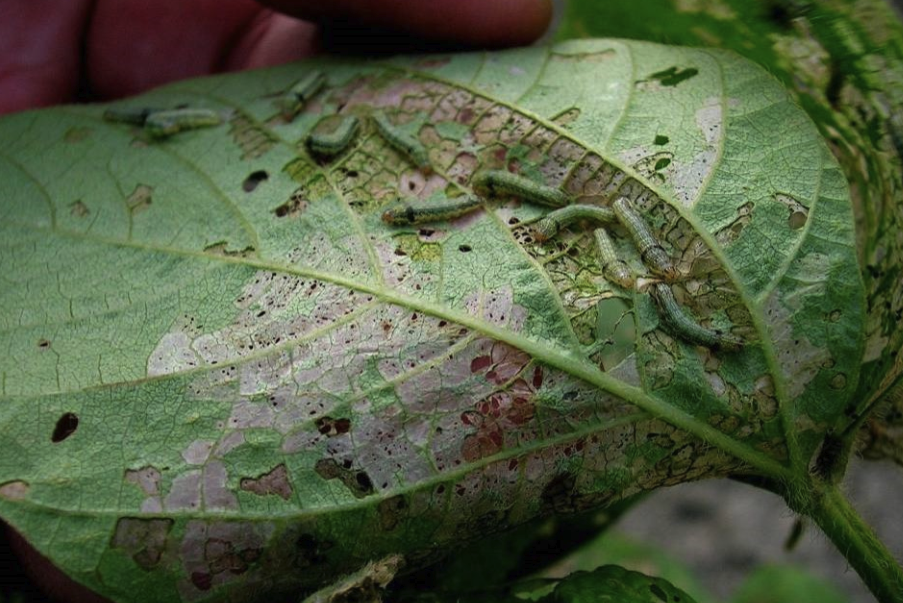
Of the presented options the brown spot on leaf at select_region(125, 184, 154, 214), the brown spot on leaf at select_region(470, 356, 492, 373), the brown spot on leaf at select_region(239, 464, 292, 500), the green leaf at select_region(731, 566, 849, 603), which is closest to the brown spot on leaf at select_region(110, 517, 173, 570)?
the brown spot on leaf at select_region(239, 464, 292, 500)

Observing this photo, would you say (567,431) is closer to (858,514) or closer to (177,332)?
(858,514)

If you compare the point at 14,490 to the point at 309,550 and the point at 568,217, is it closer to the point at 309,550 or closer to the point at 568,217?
the point at 309,550

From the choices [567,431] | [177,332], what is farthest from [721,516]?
[177,332]

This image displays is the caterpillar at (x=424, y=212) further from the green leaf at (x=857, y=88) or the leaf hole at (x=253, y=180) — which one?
the green leaf at (x=857, y=88)

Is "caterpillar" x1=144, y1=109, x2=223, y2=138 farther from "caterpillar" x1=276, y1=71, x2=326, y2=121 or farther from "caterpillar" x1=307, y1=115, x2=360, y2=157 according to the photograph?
"caterpillar" x1=307, y1=115, x2=360, y2=157

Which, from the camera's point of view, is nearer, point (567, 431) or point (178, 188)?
point (567, 431)
